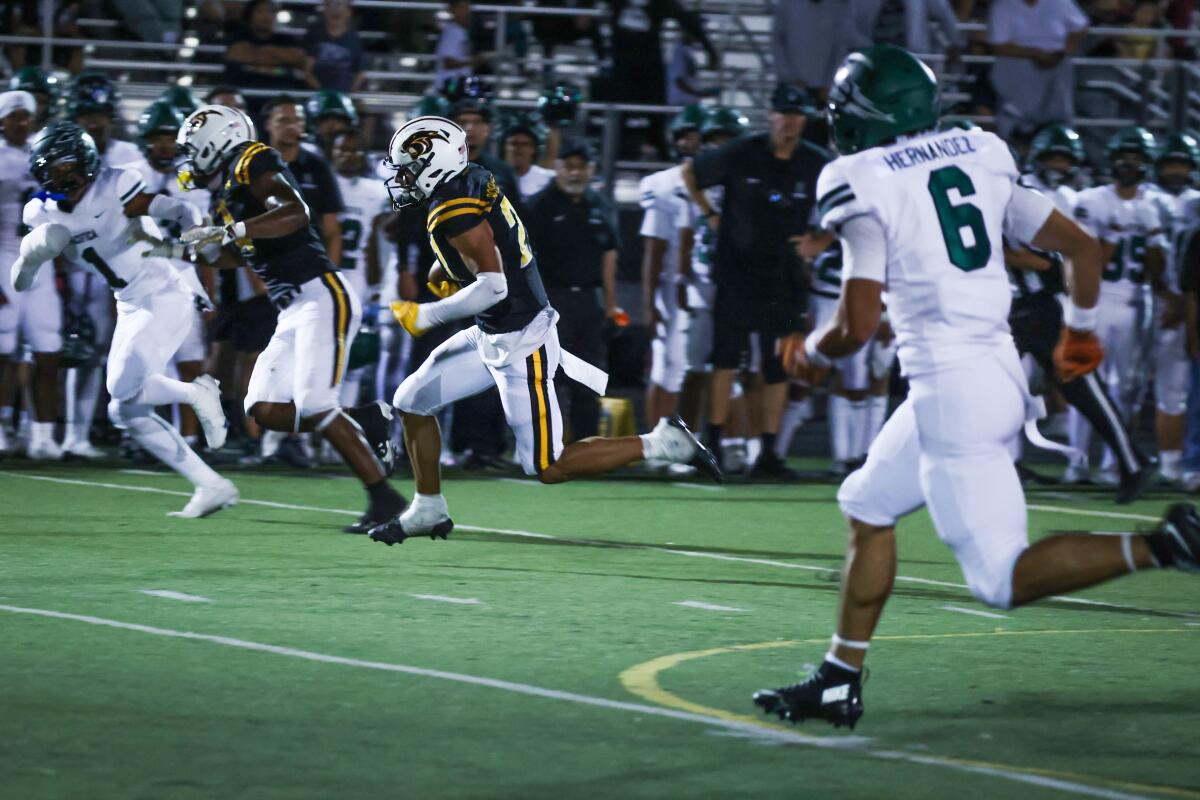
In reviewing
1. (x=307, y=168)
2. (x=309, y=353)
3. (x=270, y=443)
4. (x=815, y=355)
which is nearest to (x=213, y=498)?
(x=309, y=353)

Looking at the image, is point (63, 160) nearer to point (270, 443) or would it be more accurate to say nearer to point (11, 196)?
point (11, 196)

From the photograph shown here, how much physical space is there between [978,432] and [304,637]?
8.06ft

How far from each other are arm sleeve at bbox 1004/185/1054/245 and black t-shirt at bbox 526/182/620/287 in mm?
6638

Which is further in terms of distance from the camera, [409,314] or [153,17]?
[153,17]

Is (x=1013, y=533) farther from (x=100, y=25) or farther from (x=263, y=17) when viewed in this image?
(x=100, y=25)

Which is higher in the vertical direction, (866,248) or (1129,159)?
(866,248)

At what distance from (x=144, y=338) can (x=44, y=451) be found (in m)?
2.63

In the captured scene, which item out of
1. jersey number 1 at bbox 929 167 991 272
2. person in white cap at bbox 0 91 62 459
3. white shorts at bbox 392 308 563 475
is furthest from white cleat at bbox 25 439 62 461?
jersey number 1 at bbox 929 167 991 272

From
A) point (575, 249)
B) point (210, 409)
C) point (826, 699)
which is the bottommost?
point (210, 409)

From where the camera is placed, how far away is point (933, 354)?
5238 mm

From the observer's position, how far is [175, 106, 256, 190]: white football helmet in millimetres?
9008

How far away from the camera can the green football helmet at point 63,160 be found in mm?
10102

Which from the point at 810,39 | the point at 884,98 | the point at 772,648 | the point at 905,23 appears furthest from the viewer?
the point at 905,23

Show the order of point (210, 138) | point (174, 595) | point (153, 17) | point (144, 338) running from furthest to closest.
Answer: point (153, 17)
point (144, 338)
point (210, 138)
point (174, 595)
